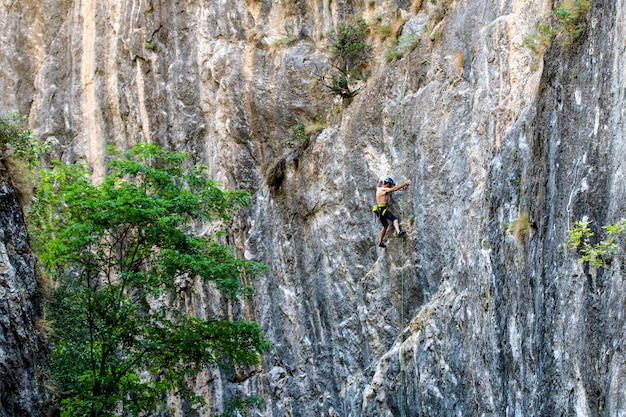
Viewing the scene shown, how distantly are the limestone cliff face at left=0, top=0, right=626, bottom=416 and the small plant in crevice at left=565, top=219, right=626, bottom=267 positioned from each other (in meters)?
0.18

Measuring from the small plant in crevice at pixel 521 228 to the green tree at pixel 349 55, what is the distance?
7.85 metres

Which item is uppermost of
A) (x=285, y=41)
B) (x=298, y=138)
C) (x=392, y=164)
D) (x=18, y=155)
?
(x=285, y=41)

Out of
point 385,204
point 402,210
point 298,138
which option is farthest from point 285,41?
point 402,210

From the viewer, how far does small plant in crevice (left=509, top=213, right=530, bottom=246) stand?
10.8m

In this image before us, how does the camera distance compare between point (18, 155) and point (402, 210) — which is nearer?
point (18, 155)

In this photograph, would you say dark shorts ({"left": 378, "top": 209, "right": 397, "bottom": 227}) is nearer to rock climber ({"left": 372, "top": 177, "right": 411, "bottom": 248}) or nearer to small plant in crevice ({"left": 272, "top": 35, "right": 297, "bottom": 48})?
rock climber ({"left": 372, "top": 177, "right": 411, "bottom": 248})

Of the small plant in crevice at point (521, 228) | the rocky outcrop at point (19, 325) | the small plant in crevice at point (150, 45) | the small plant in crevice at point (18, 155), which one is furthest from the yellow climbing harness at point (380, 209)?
the small plant in crevice at point (150, 45)

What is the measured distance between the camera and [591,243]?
8836mm

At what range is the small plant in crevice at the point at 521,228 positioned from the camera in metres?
10.8

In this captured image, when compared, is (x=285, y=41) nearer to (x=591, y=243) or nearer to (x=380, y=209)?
(x=380, y=209)

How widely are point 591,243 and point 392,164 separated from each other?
25.3 feet

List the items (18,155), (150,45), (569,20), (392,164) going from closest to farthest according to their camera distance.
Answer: (569,20)
(18,155)
(392,164)
(150,45)

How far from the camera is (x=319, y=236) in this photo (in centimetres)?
1798

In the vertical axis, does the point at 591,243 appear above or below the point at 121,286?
below
